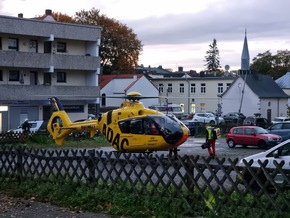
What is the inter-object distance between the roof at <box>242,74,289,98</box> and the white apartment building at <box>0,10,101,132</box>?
3096 centimetres

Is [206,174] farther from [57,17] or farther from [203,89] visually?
[203,89]

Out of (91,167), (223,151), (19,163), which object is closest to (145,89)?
(223,151)

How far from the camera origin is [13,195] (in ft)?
48.7

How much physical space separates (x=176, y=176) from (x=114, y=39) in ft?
260

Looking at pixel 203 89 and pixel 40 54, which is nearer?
pixel 40 54

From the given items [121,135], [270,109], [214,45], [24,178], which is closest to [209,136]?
[121,135]

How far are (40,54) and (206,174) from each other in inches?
1831

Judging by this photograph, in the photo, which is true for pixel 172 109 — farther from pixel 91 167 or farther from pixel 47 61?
pixel 91 167

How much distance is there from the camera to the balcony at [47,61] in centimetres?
5434

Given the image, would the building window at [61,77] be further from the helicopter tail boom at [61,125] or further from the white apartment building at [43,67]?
the helicopter tail boom at [61,125]

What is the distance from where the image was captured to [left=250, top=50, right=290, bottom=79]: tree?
115m

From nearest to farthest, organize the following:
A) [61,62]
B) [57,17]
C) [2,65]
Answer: [2,65] < [61,62] < [57,17]

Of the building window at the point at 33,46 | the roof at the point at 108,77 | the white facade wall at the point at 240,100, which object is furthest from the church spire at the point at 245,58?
the building window at the point at 33,46

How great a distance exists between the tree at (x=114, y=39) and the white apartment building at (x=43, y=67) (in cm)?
2814
